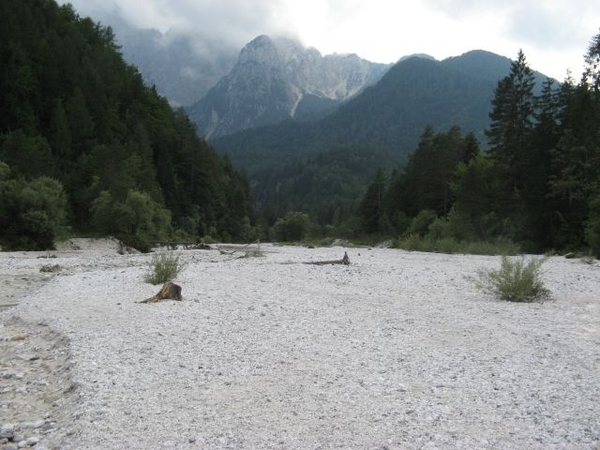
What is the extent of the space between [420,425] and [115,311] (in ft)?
26.3

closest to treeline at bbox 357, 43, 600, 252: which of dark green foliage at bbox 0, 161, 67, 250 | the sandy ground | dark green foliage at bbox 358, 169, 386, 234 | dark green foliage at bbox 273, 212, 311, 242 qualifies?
dark green foliage at bbox 358, 169, 386, 234

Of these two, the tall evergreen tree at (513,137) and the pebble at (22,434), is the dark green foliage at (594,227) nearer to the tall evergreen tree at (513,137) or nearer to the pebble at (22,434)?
the tall evergreen tree at (513,137)

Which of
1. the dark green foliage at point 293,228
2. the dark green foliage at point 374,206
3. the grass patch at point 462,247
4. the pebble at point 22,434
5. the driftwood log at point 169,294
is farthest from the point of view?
the dark green foliage at point 293,228

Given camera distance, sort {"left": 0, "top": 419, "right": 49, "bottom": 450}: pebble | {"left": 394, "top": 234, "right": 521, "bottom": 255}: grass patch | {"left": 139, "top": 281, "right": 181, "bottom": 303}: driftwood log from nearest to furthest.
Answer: {"left": 0, "top": 419, "right": 49, "bottom": 450}: pebble
{"left": 139, "top": 281, "right": 181, "bottom": 303}: driftwood log
{"left": 394, "top": 234, "right": 521, "bottom": 255}: grass patch

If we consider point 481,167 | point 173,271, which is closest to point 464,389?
point 173,271

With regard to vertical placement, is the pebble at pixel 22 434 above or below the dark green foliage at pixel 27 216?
below

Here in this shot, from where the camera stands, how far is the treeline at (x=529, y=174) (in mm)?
35531

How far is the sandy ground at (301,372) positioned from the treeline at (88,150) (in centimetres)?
2935

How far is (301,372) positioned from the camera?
6.95 meters

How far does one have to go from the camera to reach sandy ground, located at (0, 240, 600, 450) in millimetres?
4988

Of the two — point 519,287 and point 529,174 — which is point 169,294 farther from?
point 529,174

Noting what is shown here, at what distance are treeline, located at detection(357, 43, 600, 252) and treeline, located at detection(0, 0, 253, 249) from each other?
95.0 feet

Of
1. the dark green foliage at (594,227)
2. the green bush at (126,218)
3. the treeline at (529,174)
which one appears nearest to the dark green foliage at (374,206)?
the treeline at (529,174)

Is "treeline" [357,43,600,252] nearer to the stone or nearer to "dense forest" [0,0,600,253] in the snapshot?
"dense forest" [0,0,600,253]
